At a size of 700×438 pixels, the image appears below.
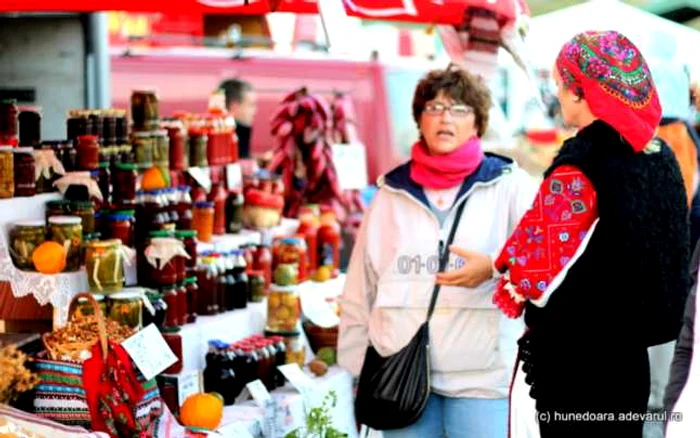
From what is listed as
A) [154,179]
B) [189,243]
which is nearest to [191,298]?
[189,243]

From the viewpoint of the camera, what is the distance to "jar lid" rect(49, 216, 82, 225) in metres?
5.04

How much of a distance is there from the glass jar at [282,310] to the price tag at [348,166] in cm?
187

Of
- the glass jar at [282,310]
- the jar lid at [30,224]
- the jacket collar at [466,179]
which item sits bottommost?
the glass jar at [282,310]

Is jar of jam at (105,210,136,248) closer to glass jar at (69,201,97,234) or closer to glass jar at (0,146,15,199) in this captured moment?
glass jar at (69,201,97,234)

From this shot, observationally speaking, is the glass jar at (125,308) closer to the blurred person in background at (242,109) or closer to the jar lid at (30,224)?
the jar lid at (30,224)

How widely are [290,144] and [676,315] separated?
172 inches

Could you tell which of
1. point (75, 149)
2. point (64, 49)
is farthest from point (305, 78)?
point (75, 149)

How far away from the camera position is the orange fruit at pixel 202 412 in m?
5.11

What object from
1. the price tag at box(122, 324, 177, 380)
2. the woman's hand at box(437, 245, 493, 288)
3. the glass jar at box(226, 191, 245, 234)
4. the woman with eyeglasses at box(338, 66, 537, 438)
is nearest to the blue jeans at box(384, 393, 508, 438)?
the woman with eyeglasses at box(338, 66, 537, 438)

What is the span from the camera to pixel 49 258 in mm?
4961

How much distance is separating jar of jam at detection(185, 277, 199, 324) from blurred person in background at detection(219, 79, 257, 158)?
14.1ft

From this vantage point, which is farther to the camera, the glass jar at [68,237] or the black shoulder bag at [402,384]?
Result: the glass jar at [68,237]

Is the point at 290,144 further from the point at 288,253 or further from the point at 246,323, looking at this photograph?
the point at 246,323

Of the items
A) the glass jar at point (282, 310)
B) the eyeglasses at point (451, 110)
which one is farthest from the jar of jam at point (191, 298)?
the eyeglasses at point (451, 110)
